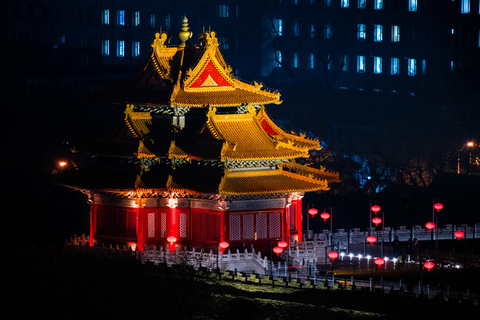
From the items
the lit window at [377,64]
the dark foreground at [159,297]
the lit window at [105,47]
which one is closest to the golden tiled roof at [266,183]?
the dark foreground at [159,297]

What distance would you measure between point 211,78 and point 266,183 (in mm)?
7880

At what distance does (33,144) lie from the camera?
116 m

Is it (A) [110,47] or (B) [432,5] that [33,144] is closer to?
(A) [110,47]

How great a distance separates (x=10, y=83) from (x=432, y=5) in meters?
49.7

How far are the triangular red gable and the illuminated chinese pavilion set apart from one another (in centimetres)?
6

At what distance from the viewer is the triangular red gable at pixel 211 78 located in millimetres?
85000

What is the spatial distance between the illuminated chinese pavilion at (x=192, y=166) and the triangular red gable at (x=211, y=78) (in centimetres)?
6

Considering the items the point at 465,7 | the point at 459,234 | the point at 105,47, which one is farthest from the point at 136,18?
the point at 459,234

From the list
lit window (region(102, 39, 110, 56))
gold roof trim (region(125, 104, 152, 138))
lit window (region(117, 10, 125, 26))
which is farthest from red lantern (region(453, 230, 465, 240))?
lit window (region(117, 10, 125, 26))

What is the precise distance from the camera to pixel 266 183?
8238cm

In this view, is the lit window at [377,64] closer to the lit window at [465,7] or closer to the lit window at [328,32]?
the lit window at [328,32]

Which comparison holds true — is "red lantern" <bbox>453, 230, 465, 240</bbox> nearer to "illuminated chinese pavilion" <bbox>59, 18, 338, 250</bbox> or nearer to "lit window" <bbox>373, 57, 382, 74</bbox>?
"illuminated chinese pavilion" <bbox>59, 18, 338, 250</bbox>

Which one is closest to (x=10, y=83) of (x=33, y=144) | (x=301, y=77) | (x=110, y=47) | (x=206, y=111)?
(x=33, y=144)

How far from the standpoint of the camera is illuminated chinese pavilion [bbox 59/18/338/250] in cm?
8206
